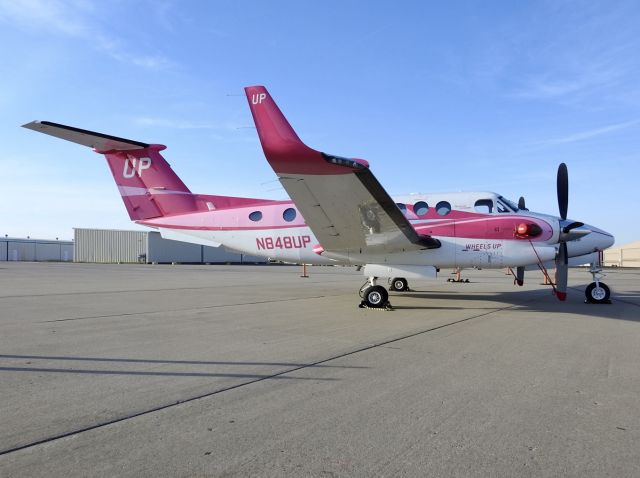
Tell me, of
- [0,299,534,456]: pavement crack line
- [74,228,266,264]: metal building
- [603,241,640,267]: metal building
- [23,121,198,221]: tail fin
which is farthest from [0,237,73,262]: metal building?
[603,241,640,267]: metal building

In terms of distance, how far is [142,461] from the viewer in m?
3.04

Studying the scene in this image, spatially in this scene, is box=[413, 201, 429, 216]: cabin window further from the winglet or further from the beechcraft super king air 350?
the winglet

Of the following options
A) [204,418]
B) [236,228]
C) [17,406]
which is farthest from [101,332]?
[236,228]

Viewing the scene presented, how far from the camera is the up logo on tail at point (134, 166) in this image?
47.3 ft

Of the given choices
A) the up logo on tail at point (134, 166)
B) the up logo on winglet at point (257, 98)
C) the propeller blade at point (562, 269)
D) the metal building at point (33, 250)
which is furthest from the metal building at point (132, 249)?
the up logo on winglet at point (257, 98)

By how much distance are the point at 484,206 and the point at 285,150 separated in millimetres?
6245

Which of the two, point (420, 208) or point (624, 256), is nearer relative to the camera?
point (420, 208)

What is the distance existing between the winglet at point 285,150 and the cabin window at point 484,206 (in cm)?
459

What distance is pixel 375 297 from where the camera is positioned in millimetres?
11594

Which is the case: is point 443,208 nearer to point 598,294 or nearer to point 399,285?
point 598,294

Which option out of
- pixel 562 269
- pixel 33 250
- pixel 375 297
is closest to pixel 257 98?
pixel 375 297

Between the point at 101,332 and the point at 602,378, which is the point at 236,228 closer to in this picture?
the point at 101,332

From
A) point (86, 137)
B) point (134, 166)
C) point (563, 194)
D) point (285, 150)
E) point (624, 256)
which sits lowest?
point (624, 256)

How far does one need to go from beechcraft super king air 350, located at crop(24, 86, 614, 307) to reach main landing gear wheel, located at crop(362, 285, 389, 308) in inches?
1.0
